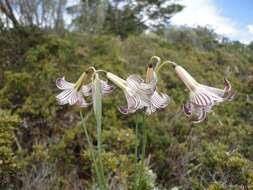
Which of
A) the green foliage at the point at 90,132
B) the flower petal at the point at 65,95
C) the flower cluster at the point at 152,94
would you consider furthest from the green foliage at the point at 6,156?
the flower cluster at the point at 152,94

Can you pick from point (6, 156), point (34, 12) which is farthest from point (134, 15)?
point (6, 156)

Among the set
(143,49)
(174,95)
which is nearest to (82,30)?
(143,49)

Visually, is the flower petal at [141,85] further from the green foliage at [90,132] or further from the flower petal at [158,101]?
the green foliage at [90,132]

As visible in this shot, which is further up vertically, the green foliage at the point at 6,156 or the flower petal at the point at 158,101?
the flower petal at the point at 158,101

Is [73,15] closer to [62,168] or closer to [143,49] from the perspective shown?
[143,49]

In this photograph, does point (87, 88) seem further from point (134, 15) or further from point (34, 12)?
point (134, 15)

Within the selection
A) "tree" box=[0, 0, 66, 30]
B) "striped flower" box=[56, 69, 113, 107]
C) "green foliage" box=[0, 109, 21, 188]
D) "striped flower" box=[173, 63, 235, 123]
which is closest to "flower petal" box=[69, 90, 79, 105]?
"striped flower" box=[56, 69, 113, 107]

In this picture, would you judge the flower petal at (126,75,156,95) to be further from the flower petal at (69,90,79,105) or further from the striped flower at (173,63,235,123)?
the flower petal at (69,90,79,105)

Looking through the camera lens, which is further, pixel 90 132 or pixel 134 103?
pixel 90 132
